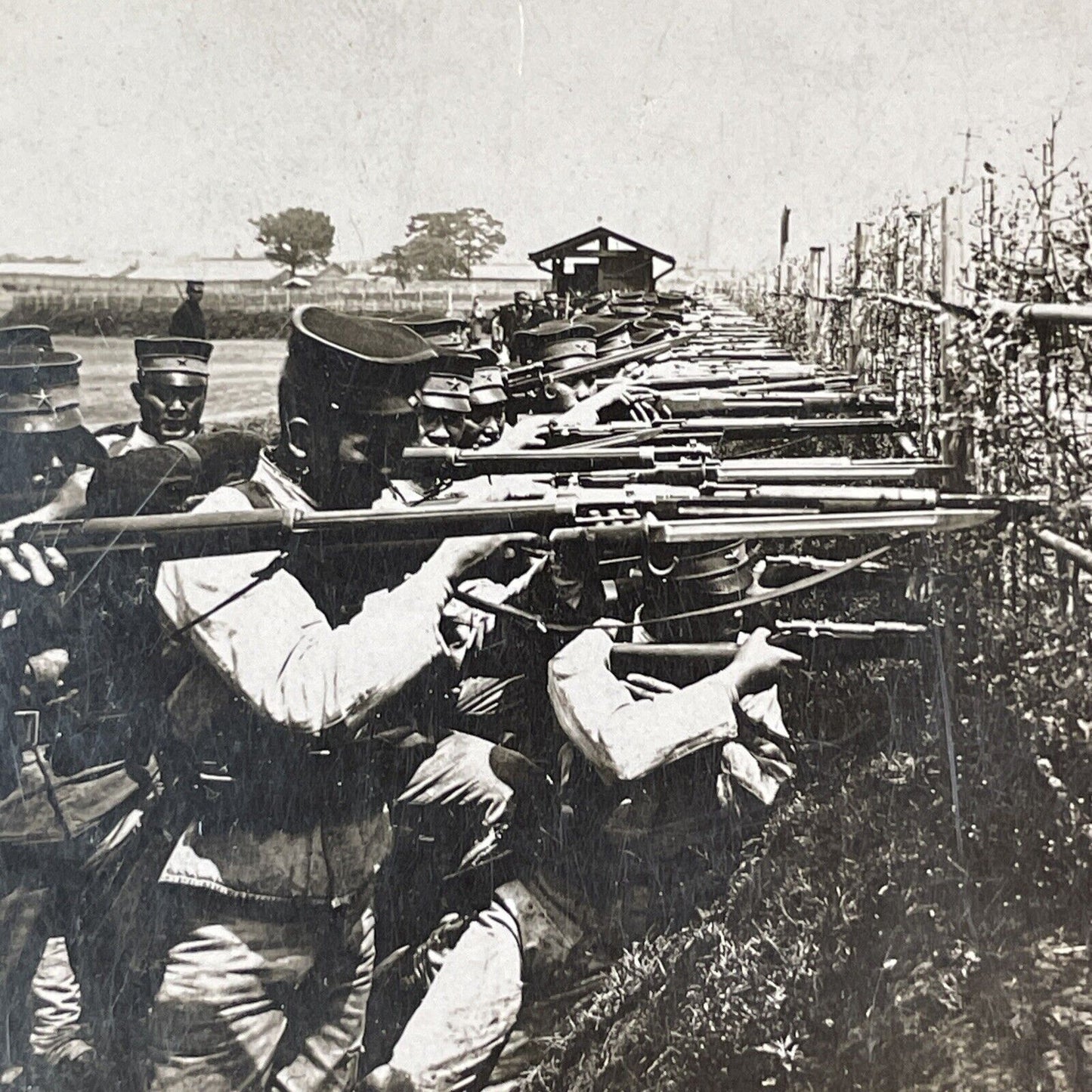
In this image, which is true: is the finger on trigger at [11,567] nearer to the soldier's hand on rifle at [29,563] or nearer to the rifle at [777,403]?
the soldier's hand on rifle at [29,563]

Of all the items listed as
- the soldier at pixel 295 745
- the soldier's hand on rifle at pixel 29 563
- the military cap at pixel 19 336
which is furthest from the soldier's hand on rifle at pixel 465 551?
the military cap at pixel 19 336

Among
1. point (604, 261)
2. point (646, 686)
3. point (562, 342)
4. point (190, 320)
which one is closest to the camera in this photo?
point (190, 320)

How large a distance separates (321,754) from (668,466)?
3.39ft

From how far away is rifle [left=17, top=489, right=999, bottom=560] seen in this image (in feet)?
7.07

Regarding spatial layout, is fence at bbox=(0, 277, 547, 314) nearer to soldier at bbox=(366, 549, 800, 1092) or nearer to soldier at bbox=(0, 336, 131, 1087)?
soldier at bbox=(0, 336, 131, 1087)

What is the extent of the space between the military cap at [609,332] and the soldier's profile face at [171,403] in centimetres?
104

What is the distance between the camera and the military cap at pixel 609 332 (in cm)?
275

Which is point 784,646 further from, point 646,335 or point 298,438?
point 298,438

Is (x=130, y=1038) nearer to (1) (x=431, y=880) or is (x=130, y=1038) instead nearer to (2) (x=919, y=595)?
(1) (x=431, y=880)

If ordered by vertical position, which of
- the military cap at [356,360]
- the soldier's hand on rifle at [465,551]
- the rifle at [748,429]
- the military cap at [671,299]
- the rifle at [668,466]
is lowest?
the soldier's hand on rifle at [465,551]

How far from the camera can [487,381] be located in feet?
9.12

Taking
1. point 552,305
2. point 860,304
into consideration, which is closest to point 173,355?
point 552,305

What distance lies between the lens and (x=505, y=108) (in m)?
2.46

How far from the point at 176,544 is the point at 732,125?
1.65 m
